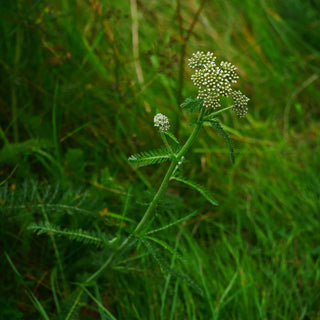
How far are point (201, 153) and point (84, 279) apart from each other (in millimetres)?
1159

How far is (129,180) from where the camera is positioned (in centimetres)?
247

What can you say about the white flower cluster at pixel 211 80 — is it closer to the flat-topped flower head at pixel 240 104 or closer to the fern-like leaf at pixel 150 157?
the flat-topped flower head at pixel 240 104

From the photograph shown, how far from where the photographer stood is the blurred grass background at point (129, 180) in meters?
2.03

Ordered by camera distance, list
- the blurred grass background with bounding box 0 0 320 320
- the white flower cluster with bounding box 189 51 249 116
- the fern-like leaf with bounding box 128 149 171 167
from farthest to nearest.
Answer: the blurred grass background with bounding box 0 0 320 320 → the fern-like leaf with bounding box 128 149 171 167 → the white flower cluster with bounding box 189 51 249 116

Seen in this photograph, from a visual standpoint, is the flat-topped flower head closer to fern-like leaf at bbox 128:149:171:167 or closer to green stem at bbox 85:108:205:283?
green stem at bbox 85:108:205:283

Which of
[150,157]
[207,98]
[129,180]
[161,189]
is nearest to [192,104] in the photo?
[207,98]

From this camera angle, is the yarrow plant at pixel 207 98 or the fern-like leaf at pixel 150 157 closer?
the yarrow plant at pixel 207 98

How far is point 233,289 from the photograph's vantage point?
84.9 inches

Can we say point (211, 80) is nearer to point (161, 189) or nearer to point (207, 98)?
point (207, 98)

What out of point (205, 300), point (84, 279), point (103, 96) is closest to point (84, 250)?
point (84, 279)

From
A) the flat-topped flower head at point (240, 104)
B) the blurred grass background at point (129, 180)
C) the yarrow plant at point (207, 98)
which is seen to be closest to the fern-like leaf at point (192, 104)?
the yarrow plant at point (207, 98)

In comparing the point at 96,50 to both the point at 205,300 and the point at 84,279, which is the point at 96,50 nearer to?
the point at 84,279

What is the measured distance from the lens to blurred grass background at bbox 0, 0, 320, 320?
203 centimetres

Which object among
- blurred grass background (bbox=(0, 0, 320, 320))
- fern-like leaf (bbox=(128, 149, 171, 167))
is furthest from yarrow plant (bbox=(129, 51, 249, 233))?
blurred grass background (bbox=(0, 0, 320, 320))
